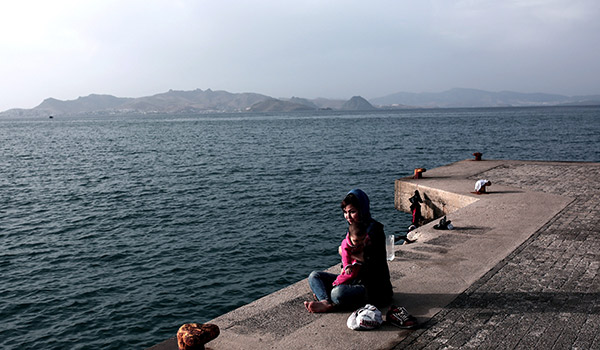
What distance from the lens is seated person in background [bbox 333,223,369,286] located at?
21.2 feet

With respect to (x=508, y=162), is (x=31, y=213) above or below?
below

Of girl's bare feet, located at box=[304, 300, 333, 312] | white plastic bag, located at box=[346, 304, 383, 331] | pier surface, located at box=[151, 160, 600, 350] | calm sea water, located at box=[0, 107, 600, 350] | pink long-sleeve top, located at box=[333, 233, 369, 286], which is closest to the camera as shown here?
pier surface, located at box=[151, 160, 600, 350]

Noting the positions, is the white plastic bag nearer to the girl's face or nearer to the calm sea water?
the girl's face

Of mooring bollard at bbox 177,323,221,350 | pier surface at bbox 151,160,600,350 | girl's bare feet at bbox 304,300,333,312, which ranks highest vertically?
mooring bollard at bbox 177,323,221,350

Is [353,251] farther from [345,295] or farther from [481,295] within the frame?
[481,295]

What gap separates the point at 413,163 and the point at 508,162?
16.0 metres

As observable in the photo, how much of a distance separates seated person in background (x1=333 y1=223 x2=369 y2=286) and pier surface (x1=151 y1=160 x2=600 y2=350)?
0.56m

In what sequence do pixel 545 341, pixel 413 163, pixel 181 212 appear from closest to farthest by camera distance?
pixel 545 341
pixel 181 212
pixel 413 163

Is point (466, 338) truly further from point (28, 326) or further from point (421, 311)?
point (28, 326)

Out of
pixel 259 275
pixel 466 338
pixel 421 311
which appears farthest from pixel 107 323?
pixel 466 338

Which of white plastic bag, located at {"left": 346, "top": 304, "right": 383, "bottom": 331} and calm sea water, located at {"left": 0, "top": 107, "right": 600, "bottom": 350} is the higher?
white plastic bag, located at {"left": 346, "top": 304, "right": 383, "bottom": 331}

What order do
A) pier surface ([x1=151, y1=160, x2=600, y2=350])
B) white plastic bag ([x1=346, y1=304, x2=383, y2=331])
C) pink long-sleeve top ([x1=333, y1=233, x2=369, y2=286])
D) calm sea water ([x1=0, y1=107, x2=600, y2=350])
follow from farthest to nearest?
calm sea water ([x1=0, y1=107, x2=600, y2=350]) < pink long-sleeve top ([x1=333, y1=233, x2=369, y2=286]) < white plastic bag ([x1=346, y1=304, x2=383, y2=331]) < pier surface ([x1=151, y1=160, x2=600, y2=350])

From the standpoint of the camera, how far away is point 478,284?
306 inches

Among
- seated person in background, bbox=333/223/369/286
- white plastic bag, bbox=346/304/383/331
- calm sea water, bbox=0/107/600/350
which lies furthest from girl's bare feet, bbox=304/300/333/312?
calm sea water, bbox=0/107/600/350
